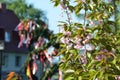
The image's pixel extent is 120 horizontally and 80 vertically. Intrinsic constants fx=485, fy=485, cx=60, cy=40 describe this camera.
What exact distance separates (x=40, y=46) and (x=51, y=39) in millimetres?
284

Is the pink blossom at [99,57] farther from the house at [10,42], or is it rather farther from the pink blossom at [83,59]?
the house at [10,42]

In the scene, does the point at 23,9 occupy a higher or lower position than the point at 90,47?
lower

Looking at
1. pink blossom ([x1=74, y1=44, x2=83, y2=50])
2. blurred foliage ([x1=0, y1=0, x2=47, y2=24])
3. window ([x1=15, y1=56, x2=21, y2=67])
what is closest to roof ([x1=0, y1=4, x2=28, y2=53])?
window ([x1=15, y1=56, x2=21, y2=67])

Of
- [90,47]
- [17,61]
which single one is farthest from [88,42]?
[17,61]

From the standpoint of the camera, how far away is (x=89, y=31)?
4.22 metres

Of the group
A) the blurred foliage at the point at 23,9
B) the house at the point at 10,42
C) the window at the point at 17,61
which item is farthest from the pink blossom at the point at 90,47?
the blurred foliage at the point at 23,9

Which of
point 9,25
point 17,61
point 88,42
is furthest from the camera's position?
point 9,25

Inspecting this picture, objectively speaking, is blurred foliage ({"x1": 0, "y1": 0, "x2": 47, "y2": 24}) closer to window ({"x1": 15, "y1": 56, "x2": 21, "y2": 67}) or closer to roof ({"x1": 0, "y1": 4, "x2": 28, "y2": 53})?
roof ({"x1": 0, "y1": 4, "x2": 28, "y2": 53})

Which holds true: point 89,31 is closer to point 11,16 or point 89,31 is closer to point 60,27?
point 60,27

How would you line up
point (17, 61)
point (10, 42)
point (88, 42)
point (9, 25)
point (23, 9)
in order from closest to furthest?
1. point (88, 42)
2. point (10, 42)
3. point (17, 61)
4. point (9, 25)
5. point (23, 9)

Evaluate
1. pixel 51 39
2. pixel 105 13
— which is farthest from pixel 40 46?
pixel 105 13

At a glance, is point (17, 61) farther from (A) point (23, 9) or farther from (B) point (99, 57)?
(B) point (99, 57)

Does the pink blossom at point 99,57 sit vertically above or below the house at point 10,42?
above

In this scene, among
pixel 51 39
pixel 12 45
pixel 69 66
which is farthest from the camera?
pixel 12 45
